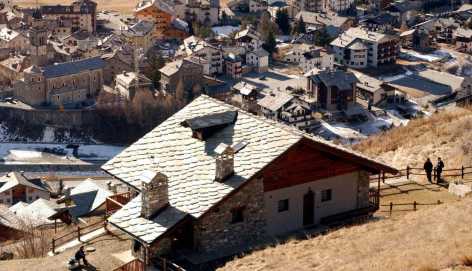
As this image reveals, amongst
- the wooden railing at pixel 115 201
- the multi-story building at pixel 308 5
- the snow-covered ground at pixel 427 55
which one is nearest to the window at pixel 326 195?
the wooden railing at pixel 115 201

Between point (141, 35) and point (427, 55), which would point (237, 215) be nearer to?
point (141, 35)

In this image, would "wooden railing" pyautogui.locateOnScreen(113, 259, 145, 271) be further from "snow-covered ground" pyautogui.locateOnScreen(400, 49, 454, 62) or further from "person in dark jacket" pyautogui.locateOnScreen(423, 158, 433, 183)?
"snow-covered ground" pyautogui.locateOnScreen(400, 49, 454, 62)

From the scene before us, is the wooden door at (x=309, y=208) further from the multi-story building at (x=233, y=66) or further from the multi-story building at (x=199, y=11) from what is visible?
the multi-story building at (x=199, y=11)

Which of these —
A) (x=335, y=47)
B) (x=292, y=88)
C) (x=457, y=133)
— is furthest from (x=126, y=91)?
(x=457, y=133)

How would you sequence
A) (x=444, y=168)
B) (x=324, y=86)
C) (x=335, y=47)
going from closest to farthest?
(x=444, y=168)
(x=324, y=86)
(x=335, y=47)

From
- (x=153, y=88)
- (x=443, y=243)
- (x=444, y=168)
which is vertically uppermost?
(x=443, y=243)

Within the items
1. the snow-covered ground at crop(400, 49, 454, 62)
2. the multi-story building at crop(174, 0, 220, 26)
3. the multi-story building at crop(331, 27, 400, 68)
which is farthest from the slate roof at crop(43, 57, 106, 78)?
the snow-covered ground at crop(400, 49, 454, 62)

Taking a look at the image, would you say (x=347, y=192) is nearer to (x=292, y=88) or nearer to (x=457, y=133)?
(x=457, y=133)
